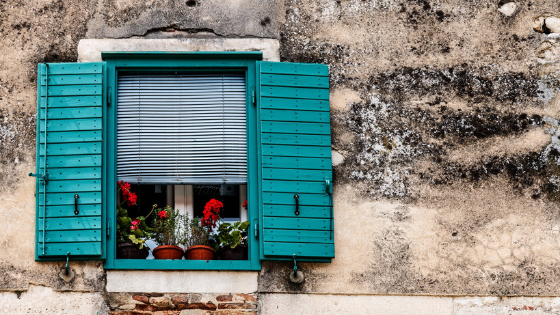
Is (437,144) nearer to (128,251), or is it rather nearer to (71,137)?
(128,251)

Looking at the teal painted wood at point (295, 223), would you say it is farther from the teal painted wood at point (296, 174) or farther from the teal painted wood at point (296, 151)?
the teal painted wood at point (296, 151)

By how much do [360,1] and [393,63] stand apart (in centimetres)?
58

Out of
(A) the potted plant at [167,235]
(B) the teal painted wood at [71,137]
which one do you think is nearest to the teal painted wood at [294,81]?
(A) the potted plant at [167,235]

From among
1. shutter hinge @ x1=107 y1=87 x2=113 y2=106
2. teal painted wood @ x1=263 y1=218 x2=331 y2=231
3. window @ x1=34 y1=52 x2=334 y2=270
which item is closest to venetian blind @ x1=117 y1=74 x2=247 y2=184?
window @ x1=34 y1=52 x2=334 y2=270

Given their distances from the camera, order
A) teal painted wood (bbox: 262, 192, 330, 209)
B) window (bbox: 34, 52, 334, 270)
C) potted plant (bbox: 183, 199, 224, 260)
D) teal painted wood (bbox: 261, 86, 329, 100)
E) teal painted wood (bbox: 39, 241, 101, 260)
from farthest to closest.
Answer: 1. teal painted wood (bbox: 261, 86, 329, 100)
2. potted plant (bbox: 183, 199, 224, 260)
3. teal painted wood (bbox: 262, 192, 330, 209)
4. window (bbox: 34, 52, 334, 270)
5. teal painted wood (bbox: 39, 241, 101, 260)

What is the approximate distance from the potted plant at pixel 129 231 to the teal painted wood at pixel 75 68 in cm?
86

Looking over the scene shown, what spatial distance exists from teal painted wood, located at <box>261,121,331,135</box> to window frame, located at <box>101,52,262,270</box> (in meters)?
0.14

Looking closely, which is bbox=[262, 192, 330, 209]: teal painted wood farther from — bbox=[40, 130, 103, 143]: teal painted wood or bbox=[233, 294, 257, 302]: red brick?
bbox=[40, 130, 103, 143]: teal painted wood

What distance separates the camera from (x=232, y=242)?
5992 millimetres

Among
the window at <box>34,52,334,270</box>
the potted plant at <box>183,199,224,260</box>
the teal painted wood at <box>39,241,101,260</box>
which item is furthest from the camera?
the potted plant at <box>183,199,224,260</box>

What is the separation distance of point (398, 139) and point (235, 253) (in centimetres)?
150

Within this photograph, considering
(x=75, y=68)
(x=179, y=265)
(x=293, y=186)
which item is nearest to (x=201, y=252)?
(x=179, y=265)

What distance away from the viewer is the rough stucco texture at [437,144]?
237 inches

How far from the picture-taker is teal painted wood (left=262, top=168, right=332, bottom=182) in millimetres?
6035
